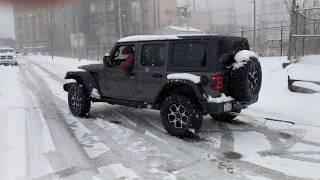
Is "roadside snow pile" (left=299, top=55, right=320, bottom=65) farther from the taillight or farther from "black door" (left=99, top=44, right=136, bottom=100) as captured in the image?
the taillight

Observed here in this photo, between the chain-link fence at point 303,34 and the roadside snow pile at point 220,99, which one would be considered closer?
the roadside snow pile at point 220,99

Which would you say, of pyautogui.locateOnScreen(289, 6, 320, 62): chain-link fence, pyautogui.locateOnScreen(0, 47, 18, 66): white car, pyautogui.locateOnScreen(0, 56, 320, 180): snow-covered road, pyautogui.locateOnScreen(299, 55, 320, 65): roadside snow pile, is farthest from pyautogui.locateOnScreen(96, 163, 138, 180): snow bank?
pyautogui.locateOnScreen(0, 47, 18, 66): white car

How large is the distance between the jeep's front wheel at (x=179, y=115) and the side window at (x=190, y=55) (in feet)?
1.99

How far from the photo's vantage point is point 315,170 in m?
5.58

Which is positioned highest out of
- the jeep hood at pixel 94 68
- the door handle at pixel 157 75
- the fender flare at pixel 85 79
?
the jeep hood at pixel 94 68

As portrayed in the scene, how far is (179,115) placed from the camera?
7.44 metres

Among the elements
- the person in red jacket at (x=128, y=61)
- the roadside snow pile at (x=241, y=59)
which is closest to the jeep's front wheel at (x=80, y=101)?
the person in red jacket at (x=128, y=61)

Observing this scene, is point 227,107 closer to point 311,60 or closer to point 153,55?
point 153,55

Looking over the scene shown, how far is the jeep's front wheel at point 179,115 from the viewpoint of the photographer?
723cm

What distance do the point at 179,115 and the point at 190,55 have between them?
1064 millimetres

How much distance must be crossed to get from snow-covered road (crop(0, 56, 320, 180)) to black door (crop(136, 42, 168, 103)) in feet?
2.33

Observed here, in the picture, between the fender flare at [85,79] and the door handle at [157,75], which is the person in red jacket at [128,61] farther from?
the fender flare at [85,79]

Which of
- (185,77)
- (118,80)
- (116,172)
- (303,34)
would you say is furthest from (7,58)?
(116,172)

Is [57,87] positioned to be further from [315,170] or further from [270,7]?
[270,7]
